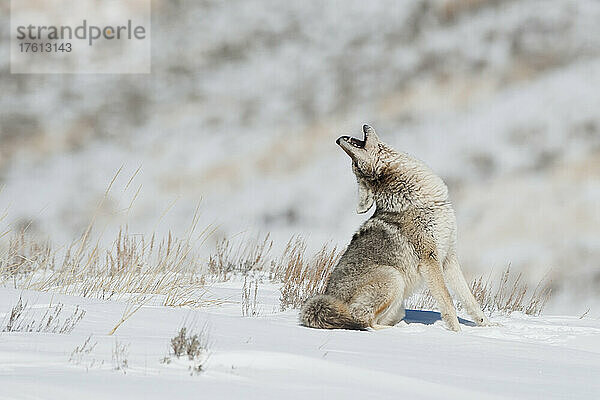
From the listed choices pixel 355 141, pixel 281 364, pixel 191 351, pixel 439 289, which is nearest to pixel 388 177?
pixel 355 141

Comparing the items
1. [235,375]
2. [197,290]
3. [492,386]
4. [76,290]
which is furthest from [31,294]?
[492,386]

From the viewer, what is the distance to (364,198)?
255 inches

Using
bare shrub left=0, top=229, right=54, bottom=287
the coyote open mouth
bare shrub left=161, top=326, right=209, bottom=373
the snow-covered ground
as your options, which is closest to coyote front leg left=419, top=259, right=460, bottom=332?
the snow-covered ground

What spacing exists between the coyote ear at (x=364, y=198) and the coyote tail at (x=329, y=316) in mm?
1172

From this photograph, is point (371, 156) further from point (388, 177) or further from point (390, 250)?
point (390, 250)

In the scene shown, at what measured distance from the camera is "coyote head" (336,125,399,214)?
20.7ft

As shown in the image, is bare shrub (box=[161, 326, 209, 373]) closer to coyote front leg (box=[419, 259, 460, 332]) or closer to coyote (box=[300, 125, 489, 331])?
coyote (box=[300, 125, 489, 331])

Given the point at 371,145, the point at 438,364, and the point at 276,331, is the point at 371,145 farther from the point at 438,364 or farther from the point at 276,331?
the point at 438,364

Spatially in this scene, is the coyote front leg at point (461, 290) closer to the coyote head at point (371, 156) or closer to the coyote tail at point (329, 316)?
the coyote head at point (371, 156)

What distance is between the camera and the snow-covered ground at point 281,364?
2979 millimetres

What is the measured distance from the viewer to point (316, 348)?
13.6 ft

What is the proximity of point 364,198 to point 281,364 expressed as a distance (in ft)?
10.6

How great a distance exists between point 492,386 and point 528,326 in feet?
9.86

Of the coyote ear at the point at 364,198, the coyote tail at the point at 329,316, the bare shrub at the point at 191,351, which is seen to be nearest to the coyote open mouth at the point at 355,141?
the coyote ear at the point at 364,198
